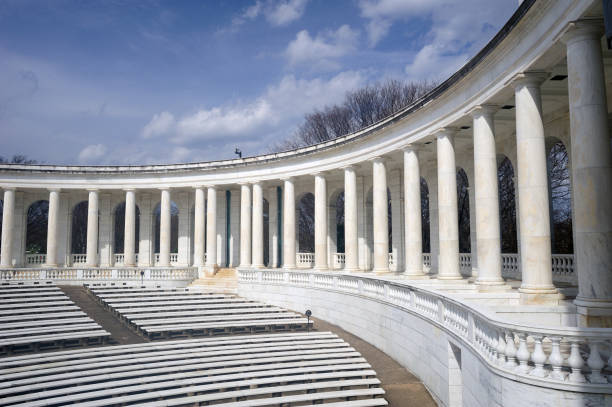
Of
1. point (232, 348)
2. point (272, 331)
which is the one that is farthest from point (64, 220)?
point (232, 348)

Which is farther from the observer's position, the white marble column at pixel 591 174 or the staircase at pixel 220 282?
the staircase at pixel 220 282

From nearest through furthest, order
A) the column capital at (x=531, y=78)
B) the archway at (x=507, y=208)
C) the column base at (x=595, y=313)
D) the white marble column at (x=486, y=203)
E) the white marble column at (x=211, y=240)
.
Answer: the column base at (x=595, y=313), the column capital at (x=531, y=78), the white marble column at (x=486, y=203), the white marble column at (x=211, y=240), the archway at (x=507, y=208)

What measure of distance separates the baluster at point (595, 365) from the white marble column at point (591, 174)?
5871mm

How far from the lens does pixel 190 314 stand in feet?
124

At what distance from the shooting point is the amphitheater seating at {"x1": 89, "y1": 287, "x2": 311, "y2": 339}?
34.5 metres

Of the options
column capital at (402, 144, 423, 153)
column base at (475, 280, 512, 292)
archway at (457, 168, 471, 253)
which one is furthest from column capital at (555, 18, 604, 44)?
archway at (457, 168, 471, 253)

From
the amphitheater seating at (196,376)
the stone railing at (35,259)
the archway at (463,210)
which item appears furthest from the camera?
the archway at (463,210)

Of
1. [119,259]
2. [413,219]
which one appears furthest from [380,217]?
[119,259]

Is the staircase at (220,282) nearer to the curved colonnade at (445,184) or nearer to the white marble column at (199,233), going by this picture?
the curved colonnade at (445,184)

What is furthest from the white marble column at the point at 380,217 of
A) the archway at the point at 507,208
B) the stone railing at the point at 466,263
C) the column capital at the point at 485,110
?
the archway at the point at 507,208

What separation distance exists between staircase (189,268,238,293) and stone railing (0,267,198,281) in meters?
2.27

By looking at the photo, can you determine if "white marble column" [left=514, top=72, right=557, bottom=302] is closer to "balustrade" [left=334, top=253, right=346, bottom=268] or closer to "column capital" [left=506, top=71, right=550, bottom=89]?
"column capital" [left=506, top=71, right=550, bottom=89]

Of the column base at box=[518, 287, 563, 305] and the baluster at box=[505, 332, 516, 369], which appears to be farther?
the column base at box=[518, 287, 563, 305]

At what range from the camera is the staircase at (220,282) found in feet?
174
